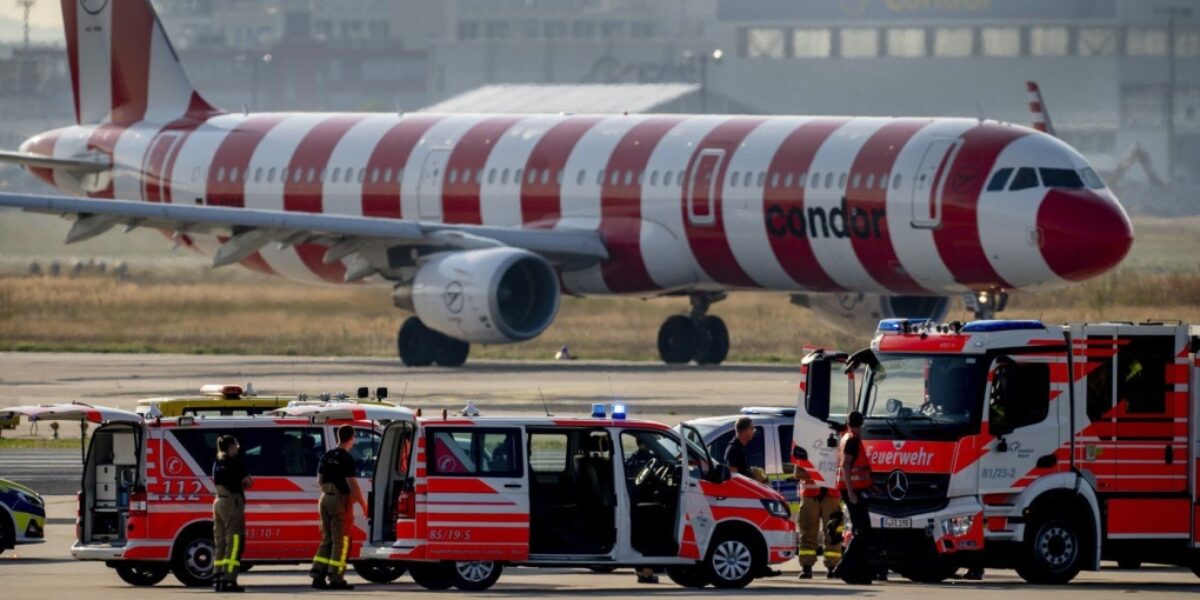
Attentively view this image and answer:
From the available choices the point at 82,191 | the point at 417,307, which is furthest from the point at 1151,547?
the point at 82,191

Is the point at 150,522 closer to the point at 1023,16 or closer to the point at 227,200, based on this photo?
the point at 227,200

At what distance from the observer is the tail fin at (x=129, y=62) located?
53031 millimetres

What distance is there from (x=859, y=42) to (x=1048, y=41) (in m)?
12.2

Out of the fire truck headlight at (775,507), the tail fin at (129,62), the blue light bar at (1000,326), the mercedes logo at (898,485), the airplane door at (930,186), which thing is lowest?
the fire truck headlight at (775,507)

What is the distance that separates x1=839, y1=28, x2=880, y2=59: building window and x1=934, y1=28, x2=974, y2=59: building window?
365cm

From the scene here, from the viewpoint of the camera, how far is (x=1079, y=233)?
1545 inches

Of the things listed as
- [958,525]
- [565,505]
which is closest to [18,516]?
[565,505]

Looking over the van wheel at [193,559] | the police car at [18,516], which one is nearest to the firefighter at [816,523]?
the van wheel at [193,559]

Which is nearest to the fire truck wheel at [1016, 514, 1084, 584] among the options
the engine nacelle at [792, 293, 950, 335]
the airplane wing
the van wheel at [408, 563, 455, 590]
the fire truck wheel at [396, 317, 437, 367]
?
the van wheel at [408, 563, 455, 590]

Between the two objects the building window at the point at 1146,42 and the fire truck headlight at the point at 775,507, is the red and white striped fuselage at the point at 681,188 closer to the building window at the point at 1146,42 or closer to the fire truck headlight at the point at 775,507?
the fire truck headlight at the point at 775,507

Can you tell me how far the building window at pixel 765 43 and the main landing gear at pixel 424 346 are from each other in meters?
108

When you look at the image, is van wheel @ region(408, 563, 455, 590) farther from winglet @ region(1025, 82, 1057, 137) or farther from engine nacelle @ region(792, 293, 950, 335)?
winglet @ region(1025, 82, 1057, 137)

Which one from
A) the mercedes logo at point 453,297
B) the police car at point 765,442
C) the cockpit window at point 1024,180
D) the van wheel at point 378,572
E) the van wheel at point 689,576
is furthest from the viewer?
the mercedes logo at point 453,297

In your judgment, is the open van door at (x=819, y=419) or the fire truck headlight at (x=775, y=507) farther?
the open van door at (x=819, y=419)
